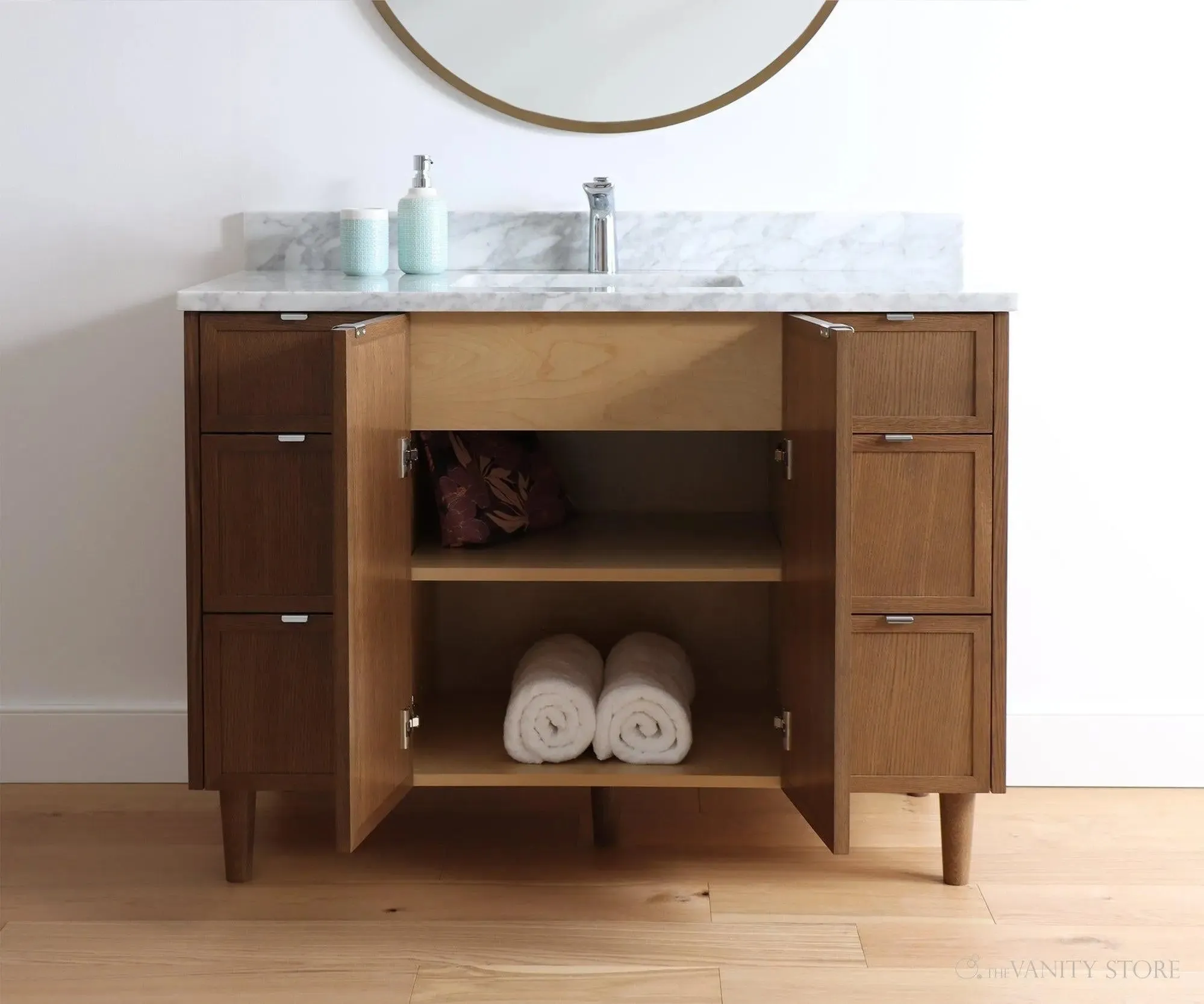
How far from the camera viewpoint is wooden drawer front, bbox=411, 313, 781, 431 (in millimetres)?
1717

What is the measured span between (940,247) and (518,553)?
87 cm

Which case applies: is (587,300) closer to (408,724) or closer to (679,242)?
(679,242)

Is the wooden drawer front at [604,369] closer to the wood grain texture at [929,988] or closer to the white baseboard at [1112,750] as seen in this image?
the wood grain texture at [929,988]

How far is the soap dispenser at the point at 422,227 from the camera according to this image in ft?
6.46

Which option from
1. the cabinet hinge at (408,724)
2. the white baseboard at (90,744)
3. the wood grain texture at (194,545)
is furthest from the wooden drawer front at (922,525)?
the white baseboard at (90,744)

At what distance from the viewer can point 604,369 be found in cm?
172

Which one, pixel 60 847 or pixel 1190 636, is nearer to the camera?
pixel 60 847

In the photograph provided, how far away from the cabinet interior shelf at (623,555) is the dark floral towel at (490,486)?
3 cm

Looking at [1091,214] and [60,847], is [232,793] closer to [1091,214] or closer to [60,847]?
[60,847]

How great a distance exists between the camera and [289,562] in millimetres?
1707

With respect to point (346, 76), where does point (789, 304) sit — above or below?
below

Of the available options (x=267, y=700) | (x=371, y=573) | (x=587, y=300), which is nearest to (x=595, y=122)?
(x=587, y=300)

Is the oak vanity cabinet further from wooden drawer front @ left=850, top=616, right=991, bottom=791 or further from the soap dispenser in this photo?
the soap dispenser

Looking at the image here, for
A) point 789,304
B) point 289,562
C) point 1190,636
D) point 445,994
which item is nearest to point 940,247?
point 789,304
